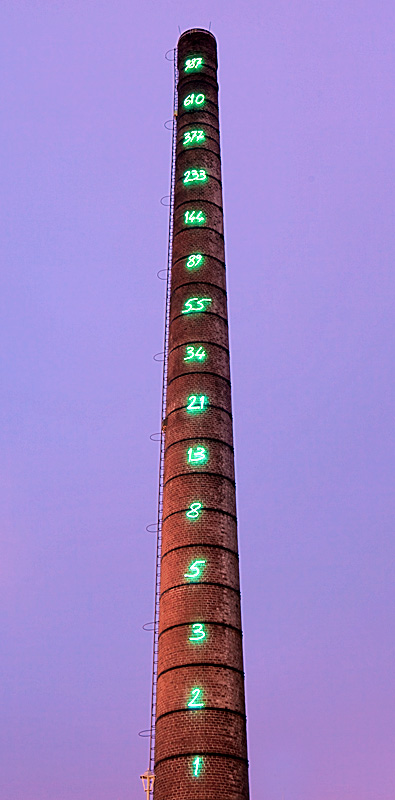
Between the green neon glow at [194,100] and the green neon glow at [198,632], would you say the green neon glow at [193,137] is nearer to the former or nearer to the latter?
the green neon glow at [194,100]

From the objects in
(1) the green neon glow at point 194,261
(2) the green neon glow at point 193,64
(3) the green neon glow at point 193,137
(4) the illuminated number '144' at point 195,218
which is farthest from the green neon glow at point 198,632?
(2) the green neon glow at point 193,64

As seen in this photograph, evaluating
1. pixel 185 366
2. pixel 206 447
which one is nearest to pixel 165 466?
pixel 206 447

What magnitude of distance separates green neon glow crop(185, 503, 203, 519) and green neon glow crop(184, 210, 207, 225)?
8.46 meters

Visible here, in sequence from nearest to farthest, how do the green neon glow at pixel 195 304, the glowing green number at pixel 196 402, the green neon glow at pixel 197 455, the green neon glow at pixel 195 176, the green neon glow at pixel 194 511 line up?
the green neon glow at pixel 194 511
the green neon glow at pixel 197 455
the glowing green number at pixel 196 402
the green neon glow at pixel 195 304
the green neon glow at pixel 195 176

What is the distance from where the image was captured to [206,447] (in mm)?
20000

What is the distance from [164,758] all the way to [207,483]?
6079 mm

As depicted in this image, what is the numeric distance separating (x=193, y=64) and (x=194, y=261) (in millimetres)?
7862

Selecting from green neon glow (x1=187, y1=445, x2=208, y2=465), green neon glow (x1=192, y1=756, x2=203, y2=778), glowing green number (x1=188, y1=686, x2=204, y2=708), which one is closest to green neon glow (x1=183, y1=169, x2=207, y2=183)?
green neon glow (x1=187, y1=445, x2=208, y2=465)

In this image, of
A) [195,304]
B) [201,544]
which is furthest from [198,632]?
[195,304]

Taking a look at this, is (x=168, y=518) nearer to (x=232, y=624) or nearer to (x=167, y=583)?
(x=167, y=583)

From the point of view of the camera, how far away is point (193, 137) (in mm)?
24625

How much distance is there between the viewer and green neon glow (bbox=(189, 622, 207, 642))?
17766 mm

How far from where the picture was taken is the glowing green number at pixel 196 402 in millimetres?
20484

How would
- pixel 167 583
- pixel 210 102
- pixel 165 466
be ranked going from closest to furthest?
pixel 167 583 < pixel 165 466 < pixel 210 102
